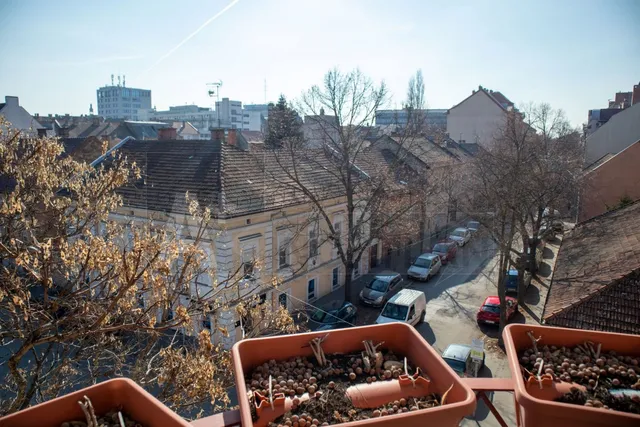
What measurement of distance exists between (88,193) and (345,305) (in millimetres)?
12005

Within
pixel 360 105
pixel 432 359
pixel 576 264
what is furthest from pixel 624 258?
pixel 360 105

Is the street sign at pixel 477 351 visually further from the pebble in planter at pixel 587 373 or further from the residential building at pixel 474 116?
the residential building at pixel 474 116

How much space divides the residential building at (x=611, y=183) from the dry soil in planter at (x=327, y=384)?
1812 centimetres

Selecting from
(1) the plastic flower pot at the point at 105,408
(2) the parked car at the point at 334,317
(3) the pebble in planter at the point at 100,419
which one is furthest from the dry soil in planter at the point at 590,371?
(2) the parked car at the point at 334,317

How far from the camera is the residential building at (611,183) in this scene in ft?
58.4

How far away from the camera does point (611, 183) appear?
1850 centimetres

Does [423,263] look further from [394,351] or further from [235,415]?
[235,415]

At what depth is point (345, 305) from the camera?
16.7 metres

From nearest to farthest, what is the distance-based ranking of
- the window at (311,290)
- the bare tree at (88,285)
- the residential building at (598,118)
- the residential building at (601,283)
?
the bare tree at (88,285), the residential building at (601,283), the window at (311,290), the residential building at (598,118)

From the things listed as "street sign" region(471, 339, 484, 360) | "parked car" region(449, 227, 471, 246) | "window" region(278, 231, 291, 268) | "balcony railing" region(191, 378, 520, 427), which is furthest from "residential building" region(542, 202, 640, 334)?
"parked car" region(449, 227, 471, 246)

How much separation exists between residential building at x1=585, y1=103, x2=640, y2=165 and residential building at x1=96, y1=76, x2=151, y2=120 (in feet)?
267

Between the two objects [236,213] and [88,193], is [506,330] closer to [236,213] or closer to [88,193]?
[88,193]

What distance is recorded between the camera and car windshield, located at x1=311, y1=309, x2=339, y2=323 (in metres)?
16.0

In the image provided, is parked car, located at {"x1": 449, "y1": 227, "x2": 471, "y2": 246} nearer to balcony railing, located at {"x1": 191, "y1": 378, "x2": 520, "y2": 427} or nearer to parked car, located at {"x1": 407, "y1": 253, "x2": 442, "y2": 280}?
parked car, located at {"x1": 407, "y1": 253, "x2": 442, "y2": 280}
